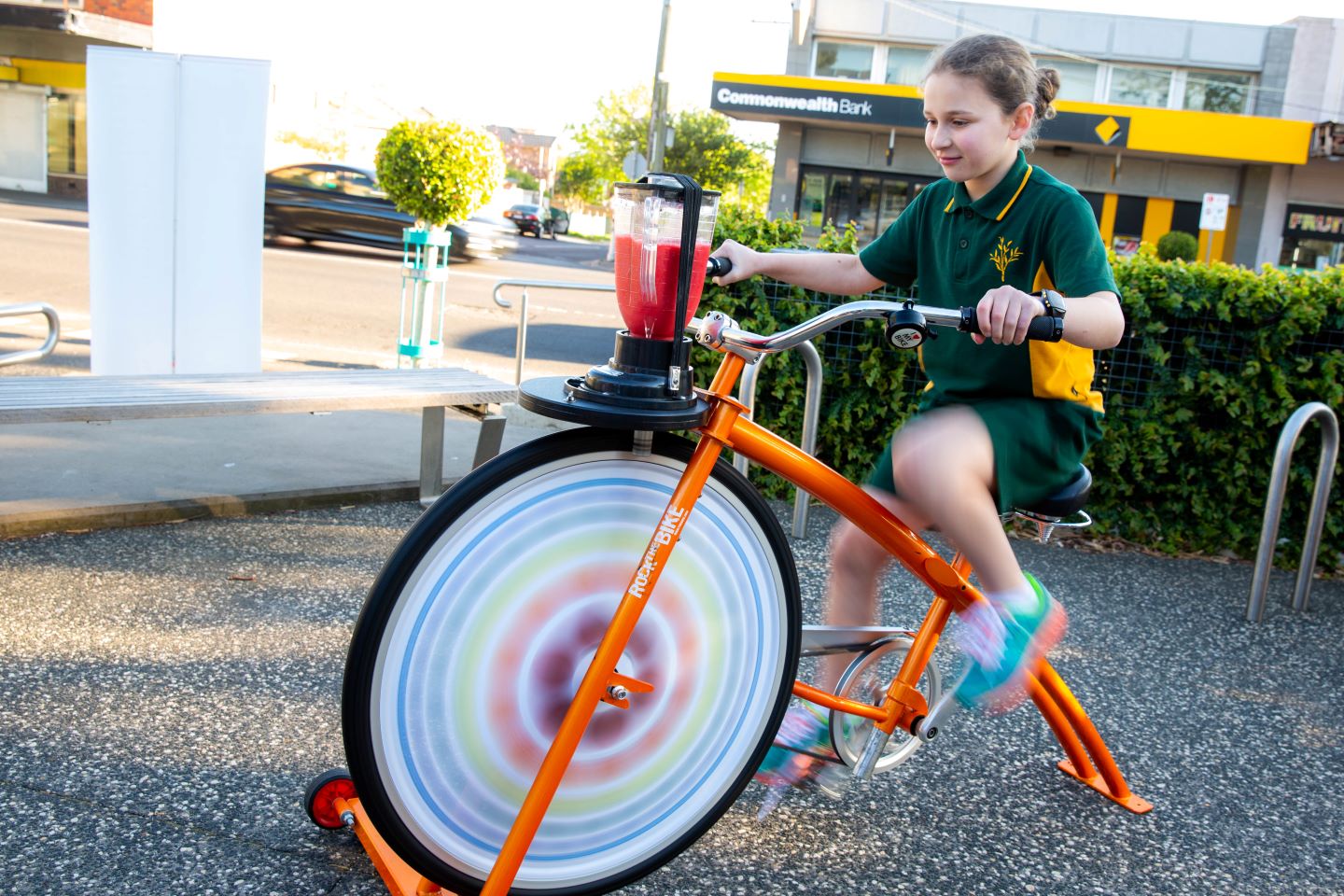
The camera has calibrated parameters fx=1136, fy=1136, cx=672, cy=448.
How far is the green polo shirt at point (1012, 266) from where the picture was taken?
2.26 m

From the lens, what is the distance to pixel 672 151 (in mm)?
48312

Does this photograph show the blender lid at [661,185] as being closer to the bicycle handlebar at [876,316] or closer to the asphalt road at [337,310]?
the bicycle handlebar at [876,316]

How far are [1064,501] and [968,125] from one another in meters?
0.83

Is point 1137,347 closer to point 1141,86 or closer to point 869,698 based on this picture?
point 869,698

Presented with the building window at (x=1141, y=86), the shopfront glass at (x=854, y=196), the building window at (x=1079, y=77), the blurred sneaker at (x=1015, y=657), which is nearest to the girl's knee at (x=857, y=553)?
the blurred sneaker at (x=1015, y=657)

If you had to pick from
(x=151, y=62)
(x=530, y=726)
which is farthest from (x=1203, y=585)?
(x=151, y=62)

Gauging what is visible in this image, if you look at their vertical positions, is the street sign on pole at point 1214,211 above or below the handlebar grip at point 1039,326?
above

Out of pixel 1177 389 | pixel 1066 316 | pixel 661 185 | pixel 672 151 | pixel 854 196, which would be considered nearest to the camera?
pixel 661 185

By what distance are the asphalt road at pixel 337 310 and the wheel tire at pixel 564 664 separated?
261 inches

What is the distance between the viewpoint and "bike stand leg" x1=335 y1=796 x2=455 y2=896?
1.99 meters

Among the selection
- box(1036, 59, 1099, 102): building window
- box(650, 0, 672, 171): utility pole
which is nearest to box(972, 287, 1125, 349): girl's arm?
box(650, 0, 672, 171): utility pole

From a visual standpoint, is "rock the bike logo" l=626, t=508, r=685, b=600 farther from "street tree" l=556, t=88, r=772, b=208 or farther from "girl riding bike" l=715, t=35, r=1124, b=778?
"street tree" l=556, t=88, r=772, b=208

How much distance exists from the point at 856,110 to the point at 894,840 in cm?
2649

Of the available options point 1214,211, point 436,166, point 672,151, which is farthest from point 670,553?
point 672,151
